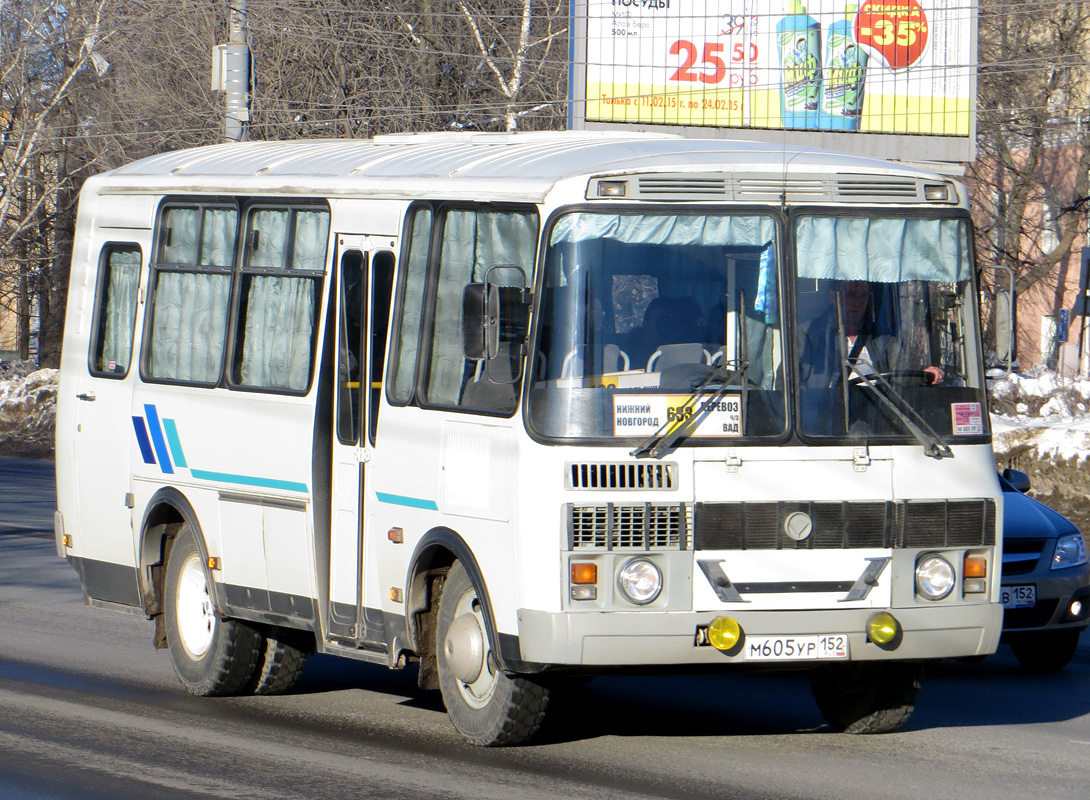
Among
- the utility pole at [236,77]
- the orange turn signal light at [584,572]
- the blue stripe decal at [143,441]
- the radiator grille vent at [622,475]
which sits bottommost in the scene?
the orange turn signal light at [584,572]

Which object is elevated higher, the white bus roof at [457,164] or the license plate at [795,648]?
the white bus roof at [457,164]

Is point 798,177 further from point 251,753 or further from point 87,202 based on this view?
point 87,202

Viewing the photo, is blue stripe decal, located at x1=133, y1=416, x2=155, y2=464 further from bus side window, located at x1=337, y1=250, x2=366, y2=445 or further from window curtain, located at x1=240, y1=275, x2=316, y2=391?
bus side window, located at x1=337, y1=250, x2=366, y2=445

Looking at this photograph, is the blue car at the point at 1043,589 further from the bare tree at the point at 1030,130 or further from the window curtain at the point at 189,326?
the bare tree at the point at 1030,130

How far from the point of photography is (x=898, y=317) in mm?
8180

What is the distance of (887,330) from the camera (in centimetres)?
813

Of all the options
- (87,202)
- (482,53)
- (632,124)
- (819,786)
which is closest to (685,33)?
(632,124)

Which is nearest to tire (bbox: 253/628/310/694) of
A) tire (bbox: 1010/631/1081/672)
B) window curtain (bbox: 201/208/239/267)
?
window curtain (bbox: 201/208/239/267)

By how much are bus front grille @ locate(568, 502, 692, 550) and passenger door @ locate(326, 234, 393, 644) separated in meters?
1.71

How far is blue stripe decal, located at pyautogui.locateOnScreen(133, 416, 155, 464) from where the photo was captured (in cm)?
1066

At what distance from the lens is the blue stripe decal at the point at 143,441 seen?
10656mm

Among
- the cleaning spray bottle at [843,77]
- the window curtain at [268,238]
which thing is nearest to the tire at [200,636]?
the window curtain at [268,238]

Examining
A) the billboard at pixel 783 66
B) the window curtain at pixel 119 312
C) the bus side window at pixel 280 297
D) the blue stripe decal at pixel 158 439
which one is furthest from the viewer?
the billboard at pixel 783 66

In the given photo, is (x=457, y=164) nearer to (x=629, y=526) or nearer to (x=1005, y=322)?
(x=629, y=526)
